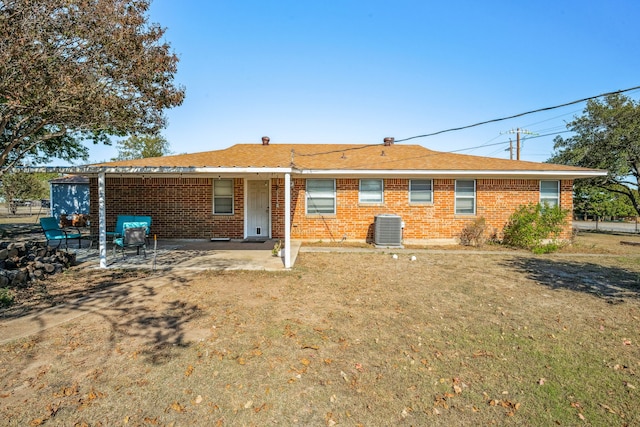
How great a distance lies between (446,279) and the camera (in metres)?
7.26

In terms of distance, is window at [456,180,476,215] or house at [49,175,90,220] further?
house at [49,175,90,220]

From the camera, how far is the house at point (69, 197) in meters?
21.7

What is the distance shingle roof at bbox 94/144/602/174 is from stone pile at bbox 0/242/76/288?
131 inches

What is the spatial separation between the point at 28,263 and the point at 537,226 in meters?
14.2

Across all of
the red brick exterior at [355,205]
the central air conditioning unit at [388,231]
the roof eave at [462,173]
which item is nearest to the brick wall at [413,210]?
the red brick exterior at [355,205]

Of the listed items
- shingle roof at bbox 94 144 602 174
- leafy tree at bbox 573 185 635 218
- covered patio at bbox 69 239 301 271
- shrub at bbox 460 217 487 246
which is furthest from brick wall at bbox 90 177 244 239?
leafy tree at bbox 573 185 635 218

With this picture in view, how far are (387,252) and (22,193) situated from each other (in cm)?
3669

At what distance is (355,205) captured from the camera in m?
12.2

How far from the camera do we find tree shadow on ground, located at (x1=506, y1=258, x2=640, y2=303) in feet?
21.1

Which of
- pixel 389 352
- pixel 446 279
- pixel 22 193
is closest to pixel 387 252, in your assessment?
pixel 446 279

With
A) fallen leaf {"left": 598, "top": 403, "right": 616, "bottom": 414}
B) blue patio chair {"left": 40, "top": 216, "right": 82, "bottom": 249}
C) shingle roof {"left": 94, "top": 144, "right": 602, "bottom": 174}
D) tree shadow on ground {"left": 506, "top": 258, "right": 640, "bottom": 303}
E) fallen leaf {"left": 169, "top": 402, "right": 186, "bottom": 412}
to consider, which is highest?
shingle roof {"left": 94, "top": 144, "right": 602, "bottom": 174}

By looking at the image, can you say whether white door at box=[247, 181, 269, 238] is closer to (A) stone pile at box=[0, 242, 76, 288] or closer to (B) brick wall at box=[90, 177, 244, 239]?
(B) brick wall at box=[90, 177, 244, 239]

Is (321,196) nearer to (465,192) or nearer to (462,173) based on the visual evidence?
(462,173)

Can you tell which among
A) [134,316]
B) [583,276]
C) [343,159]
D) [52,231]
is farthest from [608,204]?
[52,231]
